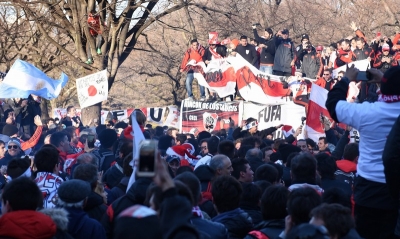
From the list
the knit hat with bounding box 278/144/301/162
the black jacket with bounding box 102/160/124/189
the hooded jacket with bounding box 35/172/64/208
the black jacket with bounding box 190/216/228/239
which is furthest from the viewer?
the knit hat with bounding box 278/144/301/162

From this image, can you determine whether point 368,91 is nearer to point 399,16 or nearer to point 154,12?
point 154,12

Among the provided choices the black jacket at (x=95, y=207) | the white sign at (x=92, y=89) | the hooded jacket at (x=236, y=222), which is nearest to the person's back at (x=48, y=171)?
the black jacket at (x=95, y=207)

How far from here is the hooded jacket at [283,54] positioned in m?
20.9

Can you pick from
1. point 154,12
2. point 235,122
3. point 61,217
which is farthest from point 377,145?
point 154,12

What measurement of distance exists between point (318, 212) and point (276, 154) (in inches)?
224

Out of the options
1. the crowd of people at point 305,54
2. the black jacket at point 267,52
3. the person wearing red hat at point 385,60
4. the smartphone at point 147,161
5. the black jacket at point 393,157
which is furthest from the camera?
the black jacket at point 267,52

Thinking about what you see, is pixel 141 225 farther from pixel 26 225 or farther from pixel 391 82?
pixel 391 82

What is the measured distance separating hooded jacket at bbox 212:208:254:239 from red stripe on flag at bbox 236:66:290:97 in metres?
14.3

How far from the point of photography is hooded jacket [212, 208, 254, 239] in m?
5.93

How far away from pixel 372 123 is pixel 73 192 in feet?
7.63

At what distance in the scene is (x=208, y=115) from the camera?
22141 mm

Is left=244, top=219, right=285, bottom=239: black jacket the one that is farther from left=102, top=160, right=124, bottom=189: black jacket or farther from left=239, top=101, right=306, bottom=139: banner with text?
left=239, top=101, right=306, bottom=139: banner with text

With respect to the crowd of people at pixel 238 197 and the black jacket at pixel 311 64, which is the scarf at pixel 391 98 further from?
the black jacket at pixel 311 64

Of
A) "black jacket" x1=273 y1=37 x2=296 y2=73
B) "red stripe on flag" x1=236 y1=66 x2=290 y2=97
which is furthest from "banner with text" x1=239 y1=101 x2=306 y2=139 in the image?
"black jacket" x1=273 y1=37 x2=296 y2=73
